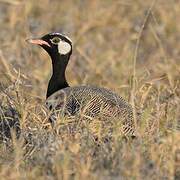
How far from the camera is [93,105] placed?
6.11m

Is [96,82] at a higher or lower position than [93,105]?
lower

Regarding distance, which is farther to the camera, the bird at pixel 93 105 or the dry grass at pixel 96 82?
the bird at pixel 93 105

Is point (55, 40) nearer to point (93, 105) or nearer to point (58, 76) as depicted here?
point (58, 76)

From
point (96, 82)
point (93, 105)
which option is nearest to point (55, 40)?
point (93, 105)

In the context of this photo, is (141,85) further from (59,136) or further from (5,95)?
(59,136)

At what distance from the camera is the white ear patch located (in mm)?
7090

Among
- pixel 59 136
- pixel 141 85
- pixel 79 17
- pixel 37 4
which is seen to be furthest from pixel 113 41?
pixel 59 136

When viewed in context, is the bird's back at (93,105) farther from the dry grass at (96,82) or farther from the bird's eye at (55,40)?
the bird's eye at (55,40)

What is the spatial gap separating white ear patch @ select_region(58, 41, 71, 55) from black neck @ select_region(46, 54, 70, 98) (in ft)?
0.22

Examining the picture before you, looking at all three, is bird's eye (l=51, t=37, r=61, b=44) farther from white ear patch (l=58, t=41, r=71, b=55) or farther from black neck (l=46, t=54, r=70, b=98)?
black neck (l=46, t=54, r=70, b=98)

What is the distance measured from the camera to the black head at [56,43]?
23.2 feet

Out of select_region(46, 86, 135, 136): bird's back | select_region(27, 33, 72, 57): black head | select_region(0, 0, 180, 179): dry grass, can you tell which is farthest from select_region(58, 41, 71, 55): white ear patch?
select_region(46, 86, 135, 136): bird's back

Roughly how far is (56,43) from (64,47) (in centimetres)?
8

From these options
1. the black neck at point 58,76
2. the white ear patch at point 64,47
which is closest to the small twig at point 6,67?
the black neck at point 58,76
